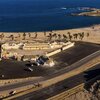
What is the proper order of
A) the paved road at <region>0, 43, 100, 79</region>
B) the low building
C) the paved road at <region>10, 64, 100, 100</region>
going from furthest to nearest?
the low building < the paved road at <region>0, 43, 100, 79</region> < the paved road at <region>10, 64, 100, 100</region>

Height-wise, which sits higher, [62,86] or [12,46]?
[12,46]

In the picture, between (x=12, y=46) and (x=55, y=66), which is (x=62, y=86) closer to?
(x=55, y=66)

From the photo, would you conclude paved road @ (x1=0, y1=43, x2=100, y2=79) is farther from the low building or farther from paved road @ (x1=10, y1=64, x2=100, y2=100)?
the low building

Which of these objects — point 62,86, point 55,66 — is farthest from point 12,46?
point 62,86

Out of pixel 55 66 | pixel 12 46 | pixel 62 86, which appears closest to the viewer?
pixel 62 86

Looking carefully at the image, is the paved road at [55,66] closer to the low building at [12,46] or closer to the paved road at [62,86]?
the paved road at [62,86]

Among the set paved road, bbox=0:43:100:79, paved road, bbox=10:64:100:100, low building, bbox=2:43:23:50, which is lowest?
paved road, bbox=10:64:100:100

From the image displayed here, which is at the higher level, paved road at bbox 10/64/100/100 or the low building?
the low building

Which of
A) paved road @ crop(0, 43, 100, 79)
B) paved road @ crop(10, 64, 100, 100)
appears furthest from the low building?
paved road @ crop(10, 64, 100, 100)
